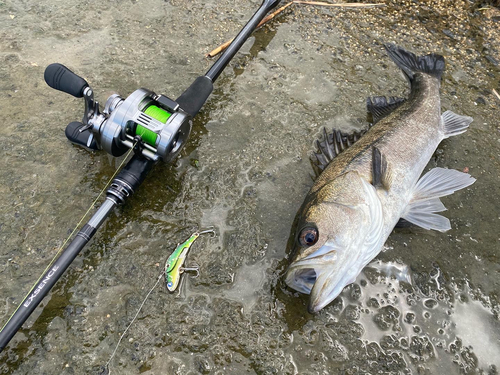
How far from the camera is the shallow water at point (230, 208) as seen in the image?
8.09 feet

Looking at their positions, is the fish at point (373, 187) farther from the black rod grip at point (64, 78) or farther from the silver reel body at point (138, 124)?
the black rod grip at point (64, 78)

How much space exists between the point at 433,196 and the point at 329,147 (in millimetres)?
958

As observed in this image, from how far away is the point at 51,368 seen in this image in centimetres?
230

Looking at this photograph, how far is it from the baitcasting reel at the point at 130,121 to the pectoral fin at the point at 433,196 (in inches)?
78.4

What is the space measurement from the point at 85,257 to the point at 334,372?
195 cm

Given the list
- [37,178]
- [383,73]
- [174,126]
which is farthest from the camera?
[383,73]

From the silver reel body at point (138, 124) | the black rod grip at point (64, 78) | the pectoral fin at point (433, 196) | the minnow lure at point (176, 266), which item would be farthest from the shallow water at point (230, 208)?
the black rod grip at point (64, 78)

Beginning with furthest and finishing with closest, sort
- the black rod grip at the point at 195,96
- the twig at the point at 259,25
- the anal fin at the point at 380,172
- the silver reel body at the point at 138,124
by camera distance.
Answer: the twig at the point at 259,25 < the black rod grip at the point at 195,96 < the anal fin at the point at 380,172 < the silver reel body at the point at 138,124

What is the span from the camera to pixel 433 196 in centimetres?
301

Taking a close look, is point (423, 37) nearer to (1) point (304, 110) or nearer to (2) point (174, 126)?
(1) point (304, 110)

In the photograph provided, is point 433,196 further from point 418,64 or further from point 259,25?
point 259,25

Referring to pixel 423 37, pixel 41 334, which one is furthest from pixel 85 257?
pixel 423 37

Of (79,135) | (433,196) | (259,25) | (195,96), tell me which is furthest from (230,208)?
(259,25)

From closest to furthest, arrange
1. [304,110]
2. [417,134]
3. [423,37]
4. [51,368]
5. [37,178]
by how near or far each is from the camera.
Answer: [51,368], [37,178], [417,134], [304,110], [423,37]
